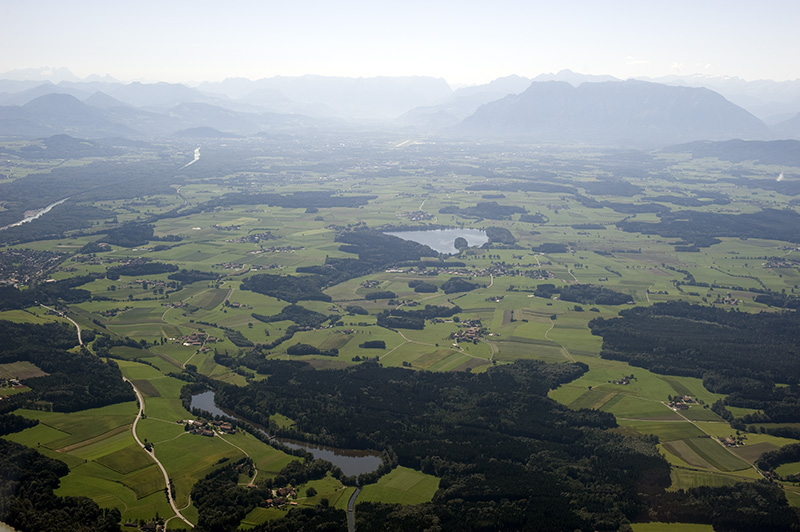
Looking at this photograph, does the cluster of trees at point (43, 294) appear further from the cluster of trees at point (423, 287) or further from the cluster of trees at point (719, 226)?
the cluster of trees at point (719, 226)

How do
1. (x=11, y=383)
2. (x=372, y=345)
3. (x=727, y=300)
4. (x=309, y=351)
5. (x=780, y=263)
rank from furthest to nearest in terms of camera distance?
(x=780, y=263)
(x=727, y=300)
(x=372, y=345)
(x=309, y=351)
(x=11, y=383)

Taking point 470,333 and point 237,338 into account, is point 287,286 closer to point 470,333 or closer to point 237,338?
point 237,338

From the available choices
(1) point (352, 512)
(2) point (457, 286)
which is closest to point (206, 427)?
(1) point (352, 512)

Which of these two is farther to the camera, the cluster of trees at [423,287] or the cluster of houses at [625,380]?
the cluster of trees at [423,287]

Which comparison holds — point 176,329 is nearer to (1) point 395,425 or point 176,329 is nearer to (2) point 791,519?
(1) point 395,425

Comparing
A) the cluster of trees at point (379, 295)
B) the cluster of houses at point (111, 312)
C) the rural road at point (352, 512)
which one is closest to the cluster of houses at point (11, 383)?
A: the cluster of houses at point (111, 312)
